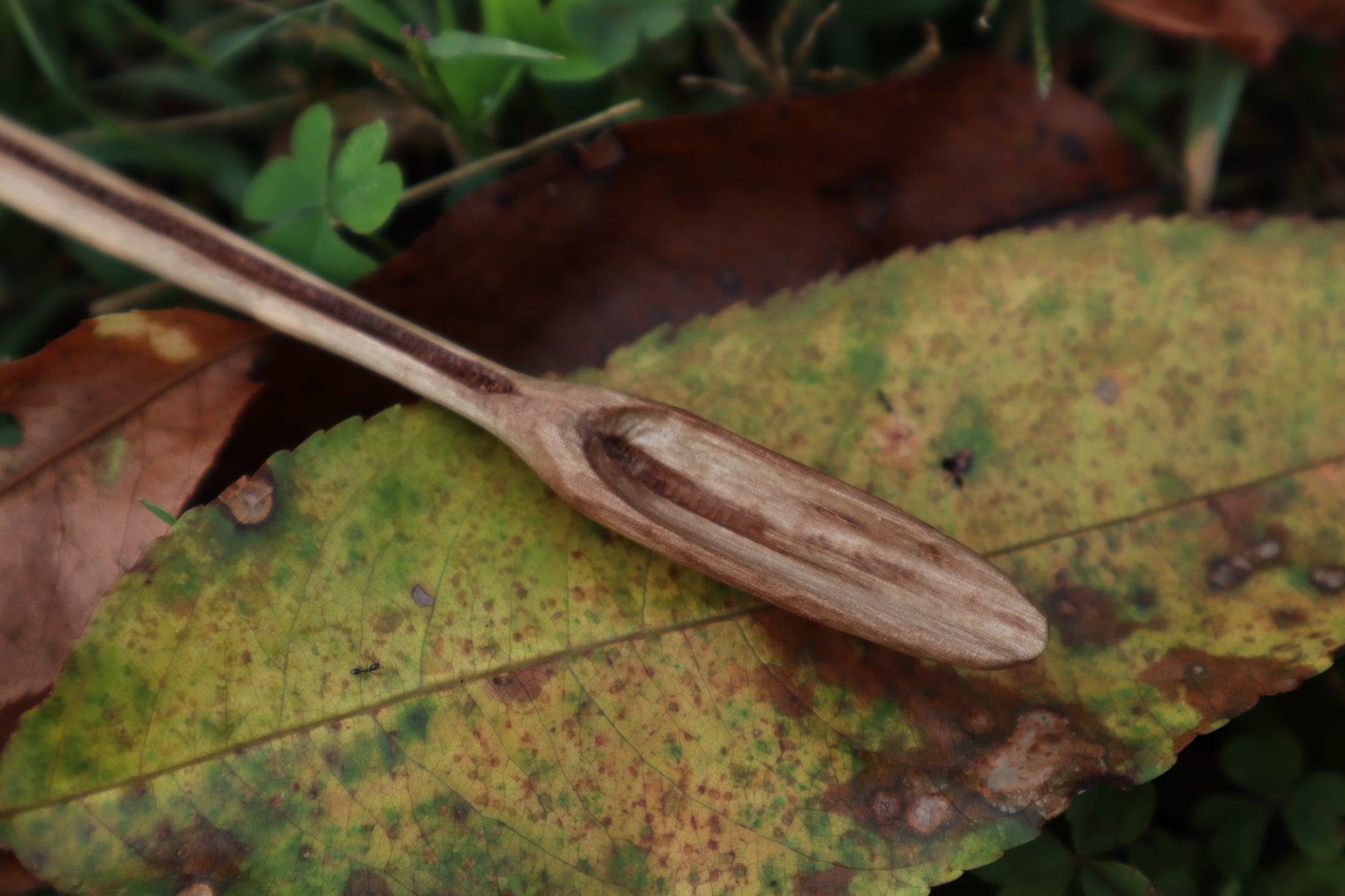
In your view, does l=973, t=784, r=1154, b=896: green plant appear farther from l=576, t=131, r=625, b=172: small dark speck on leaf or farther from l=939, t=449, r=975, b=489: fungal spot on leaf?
l=576, t=131, r=625, b=172: small dark speck on leaf

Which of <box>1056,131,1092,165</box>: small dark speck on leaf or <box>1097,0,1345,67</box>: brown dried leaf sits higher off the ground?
<box>1097,0,1345,67</box>: brown dried leaf

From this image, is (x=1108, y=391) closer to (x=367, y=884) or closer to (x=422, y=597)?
(x=422, y=597)

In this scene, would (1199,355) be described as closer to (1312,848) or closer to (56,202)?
(1312,848)

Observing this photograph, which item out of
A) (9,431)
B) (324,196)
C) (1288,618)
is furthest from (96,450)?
(1288,618)

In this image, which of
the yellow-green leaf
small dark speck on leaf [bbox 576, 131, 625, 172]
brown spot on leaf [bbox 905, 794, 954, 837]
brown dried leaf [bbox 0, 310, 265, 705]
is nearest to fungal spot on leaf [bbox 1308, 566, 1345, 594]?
the yellow-green leaf

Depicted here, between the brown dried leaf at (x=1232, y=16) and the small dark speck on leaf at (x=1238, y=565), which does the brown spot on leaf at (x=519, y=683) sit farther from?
the brown dried leaf at (x=1232, y=16)

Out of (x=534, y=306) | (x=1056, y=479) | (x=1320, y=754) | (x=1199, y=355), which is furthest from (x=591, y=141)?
(x=1320, y=754)
